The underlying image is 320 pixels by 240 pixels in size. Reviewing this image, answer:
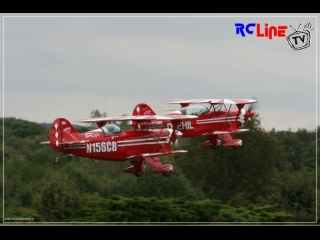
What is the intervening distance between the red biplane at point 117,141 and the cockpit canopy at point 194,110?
3832mm

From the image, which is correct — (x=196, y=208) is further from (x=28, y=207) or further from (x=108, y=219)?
(x=28, y=207)

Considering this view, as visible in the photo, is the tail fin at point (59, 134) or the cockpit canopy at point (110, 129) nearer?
the tail fin at point (59, 134)

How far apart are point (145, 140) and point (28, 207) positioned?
27.0 ft

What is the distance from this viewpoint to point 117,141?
153 feet

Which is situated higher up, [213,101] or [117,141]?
[213,101]

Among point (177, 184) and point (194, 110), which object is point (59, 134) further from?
point (177, 184)

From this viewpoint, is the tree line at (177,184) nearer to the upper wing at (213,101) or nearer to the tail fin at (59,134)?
the upper wing at (213,101)

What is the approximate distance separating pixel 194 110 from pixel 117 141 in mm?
7310

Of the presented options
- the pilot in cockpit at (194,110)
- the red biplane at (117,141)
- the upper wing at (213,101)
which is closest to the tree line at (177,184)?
the red biplane at (117,141)

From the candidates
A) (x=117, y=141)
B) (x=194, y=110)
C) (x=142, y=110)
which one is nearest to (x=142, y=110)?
(x=142, y=110)

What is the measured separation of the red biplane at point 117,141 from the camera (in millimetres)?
45469

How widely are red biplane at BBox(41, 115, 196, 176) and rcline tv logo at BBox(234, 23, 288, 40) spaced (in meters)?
4.35

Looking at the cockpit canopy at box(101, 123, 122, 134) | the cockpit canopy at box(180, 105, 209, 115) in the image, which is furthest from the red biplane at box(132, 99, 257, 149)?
the cockpit canopy at box(101, 123, 122, 134)

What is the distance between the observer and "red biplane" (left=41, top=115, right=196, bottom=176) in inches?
1790
